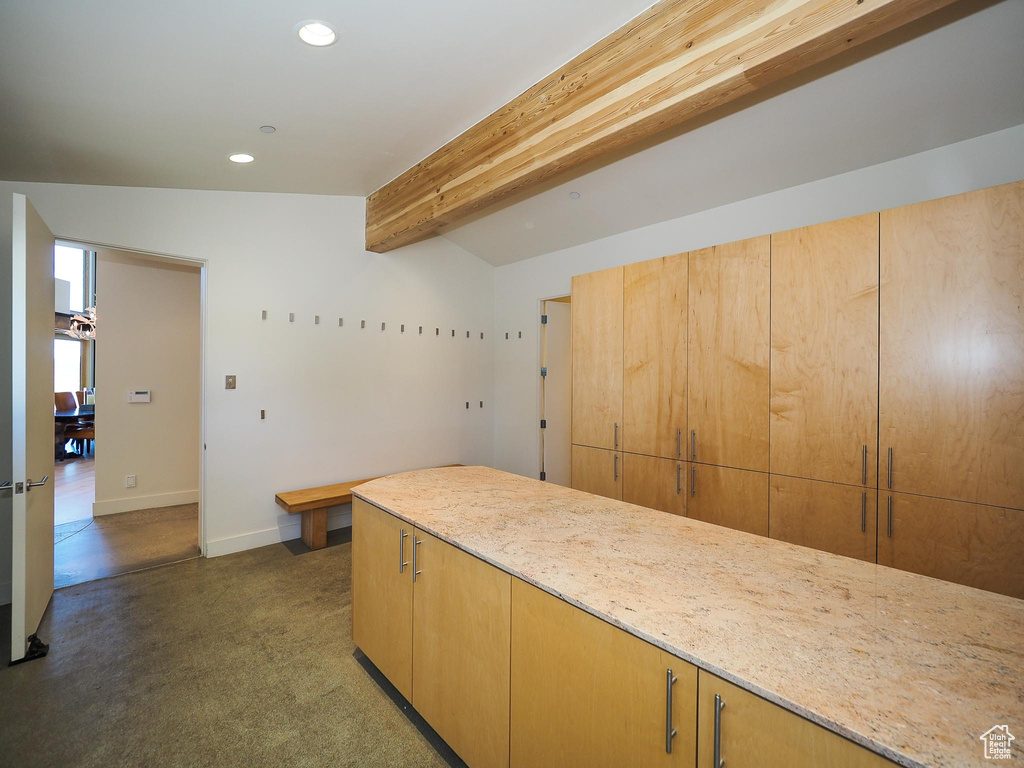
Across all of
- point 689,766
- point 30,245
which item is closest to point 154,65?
point 30,245

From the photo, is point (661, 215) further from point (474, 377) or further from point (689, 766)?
point (689, 766)

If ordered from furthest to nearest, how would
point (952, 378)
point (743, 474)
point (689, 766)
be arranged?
point (743, 474) < point (952, 378) < point (689, 766)

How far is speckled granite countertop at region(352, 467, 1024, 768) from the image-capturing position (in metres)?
0.76

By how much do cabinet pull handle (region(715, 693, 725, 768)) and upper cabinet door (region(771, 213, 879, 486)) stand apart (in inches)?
77.3

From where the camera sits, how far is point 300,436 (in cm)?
405

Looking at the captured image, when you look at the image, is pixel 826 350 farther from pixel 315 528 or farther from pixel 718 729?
pixel 315 528

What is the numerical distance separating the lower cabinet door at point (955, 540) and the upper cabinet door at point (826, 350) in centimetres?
21

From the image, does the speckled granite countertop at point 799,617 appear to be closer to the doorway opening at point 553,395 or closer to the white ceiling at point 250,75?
the white ceiling at point 250,75

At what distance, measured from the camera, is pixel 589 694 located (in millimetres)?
1165

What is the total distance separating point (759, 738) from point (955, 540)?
6.36ft

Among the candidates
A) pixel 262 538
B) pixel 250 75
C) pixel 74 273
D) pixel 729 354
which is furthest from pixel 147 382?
pixel 74 273

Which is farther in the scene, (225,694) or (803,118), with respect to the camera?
(803,118)

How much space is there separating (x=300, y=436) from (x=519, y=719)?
131 inches

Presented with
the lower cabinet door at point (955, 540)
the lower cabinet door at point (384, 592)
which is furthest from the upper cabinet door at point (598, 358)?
the lower cabinet door at point (384, 592)
